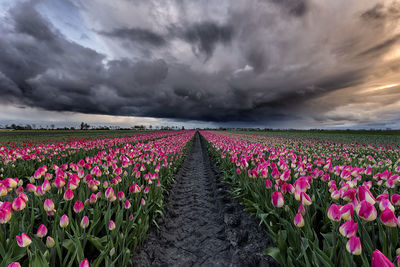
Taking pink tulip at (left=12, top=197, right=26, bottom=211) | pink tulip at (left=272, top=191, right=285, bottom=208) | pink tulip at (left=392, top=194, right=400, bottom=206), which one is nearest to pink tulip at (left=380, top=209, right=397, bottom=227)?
pink tulip at (left=392, top=194, right=400, bottom=206)

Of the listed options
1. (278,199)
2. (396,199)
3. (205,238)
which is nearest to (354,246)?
(278,199)

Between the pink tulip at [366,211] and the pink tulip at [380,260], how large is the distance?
1.49 ft

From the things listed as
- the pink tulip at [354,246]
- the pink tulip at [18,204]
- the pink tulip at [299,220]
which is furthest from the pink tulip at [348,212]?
the pink tulip at [18,204]

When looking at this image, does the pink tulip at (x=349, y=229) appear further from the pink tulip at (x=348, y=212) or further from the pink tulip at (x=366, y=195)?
the pink tulip at (x=366, y=195)

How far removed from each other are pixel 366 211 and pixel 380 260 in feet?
1.71

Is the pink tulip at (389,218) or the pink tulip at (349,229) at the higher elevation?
the pink tulip at (389,218)

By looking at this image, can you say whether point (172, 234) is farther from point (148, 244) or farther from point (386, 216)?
point (386, 216)

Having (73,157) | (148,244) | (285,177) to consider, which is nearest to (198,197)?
(148,244)

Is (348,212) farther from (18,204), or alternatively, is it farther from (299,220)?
(18,204)

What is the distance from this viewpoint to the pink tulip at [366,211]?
149 centimetres

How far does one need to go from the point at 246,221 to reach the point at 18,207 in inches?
154

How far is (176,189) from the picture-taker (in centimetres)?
673

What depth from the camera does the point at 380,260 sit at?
1.13 meters

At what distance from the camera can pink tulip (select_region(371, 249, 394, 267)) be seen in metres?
1.11
